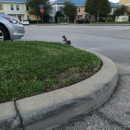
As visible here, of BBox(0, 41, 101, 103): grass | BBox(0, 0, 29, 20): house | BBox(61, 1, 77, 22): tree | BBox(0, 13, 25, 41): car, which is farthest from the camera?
BBox(0, 0, 29, 20): house

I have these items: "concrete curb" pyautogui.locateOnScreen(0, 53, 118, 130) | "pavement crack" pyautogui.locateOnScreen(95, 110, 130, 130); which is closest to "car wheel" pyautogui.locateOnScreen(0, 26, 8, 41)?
"concrete curb" pyautogui.locateOnScreen(0, 53, 118, 130)

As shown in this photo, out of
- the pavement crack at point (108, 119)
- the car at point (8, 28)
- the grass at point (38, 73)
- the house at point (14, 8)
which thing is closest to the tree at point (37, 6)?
the house at point (14, 8)

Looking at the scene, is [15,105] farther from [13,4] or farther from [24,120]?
[13,4]

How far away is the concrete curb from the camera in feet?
5.02

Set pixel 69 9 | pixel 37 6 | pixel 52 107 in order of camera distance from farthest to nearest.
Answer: pixel 69 9, pixel 37 6, pixel 52 107

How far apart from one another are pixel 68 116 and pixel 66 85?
20.6 inches

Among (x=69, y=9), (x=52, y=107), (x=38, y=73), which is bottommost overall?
(x=52, y=107)

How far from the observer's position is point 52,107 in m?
1.66

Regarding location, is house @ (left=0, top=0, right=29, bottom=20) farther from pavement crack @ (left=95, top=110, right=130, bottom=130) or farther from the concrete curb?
pavement crack @ (left=95, top=110, right=130, bottom=130)

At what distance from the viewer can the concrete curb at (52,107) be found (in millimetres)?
1529

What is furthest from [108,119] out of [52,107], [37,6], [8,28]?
[37,6]

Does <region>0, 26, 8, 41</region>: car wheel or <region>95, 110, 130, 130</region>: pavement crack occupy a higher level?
<region>0, 26, 8, 41</region>: car wheel

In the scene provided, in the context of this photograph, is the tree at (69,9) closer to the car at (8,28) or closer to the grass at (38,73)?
the car at (8,28)

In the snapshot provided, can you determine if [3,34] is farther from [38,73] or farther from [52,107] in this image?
[52,107]
